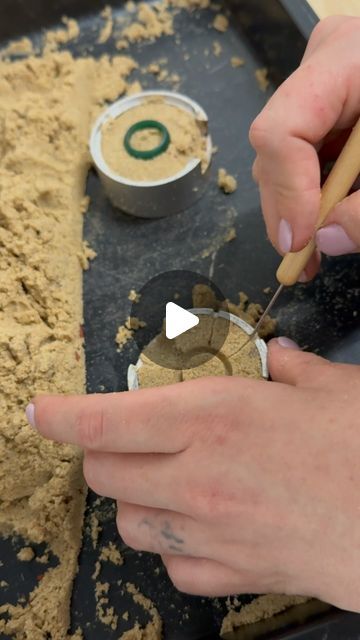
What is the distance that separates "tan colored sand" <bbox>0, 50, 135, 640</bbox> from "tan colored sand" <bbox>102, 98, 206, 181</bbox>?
2.1 inches

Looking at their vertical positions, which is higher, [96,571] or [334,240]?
[334,240]

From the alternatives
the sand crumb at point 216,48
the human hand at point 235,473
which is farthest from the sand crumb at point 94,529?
the sand crumb at point 216,48

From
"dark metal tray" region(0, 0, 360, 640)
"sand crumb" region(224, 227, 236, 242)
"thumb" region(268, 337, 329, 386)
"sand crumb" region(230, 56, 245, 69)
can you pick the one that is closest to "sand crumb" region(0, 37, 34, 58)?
"dark metal tray" region(0, 0, 360, 640)

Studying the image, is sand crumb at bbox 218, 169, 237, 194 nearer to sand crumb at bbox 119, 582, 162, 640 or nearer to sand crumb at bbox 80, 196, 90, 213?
sand crumb at bbox 80, 196, 90, 213

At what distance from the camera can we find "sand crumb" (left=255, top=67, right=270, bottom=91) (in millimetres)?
1040

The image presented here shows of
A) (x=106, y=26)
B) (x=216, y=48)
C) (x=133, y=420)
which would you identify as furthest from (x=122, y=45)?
(x=133, y=420)

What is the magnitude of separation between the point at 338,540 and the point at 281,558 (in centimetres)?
5

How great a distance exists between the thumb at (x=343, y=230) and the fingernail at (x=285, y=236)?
0.09ft

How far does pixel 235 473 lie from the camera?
1.79ft

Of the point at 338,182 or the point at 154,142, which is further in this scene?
the point at 154,142

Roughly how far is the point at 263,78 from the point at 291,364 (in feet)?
1.92

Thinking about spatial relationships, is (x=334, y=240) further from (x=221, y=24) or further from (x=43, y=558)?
(x=221, y=24)

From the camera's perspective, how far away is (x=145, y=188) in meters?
0.90

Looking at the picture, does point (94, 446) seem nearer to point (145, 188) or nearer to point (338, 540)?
point (338, 540)
